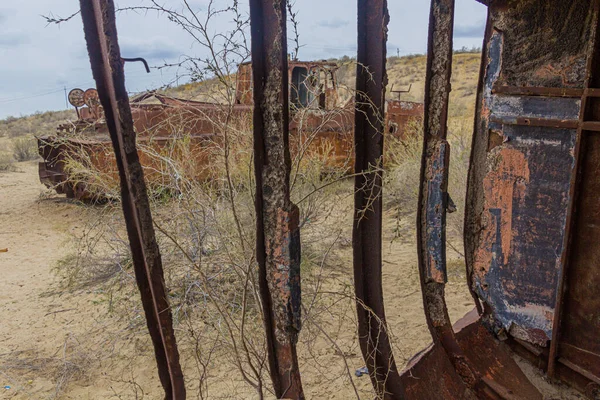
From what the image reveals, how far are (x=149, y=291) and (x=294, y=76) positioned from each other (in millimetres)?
7537

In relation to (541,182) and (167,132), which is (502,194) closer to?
(541,182)

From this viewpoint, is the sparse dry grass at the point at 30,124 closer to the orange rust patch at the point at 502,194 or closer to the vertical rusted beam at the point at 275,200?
the orange rust patch at the point at 502,194

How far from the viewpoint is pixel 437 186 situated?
200cm

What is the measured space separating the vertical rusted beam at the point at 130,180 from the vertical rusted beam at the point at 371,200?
80 cm

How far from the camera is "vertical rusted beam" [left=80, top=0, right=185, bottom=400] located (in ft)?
4.01

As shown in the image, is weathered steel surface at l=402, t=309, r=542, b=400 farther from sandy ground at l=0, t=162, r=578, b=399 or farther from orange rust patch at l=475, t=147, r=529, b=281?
orange rust patch at l=475, t=147, r=529, b=281

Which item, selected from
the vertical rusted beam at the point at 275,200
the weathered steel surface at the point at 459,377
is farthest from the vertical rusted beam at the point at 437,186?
the vertical rusted beam at the point at 275,200

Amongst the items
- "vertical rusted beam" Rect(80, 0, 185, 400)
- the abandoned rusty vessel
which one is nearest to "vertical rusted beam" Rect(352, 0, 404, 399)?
"vertical rusted beam" Rect(80, 0, 185, 400)

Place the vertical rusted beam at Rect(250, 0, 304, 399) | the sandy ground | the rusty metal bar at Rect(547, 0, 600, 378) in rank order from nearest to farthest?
the vertical rusted beam at Rect(250, 0, 304, 399)
the rusty metal bar at Rect(547, 0, 600, 378)
the sandy ground

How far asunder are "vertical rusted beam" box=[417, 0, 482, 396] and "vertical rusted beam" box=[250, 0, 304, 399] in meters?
0.75

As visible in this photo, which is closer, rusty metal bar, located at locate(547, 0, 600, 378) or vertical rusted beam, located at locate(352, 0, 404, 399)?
vertical rusted beam, located at locate(352, 0, 404, 399)

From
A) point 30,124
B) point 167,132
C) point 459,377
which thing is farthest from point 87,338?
point 30,124

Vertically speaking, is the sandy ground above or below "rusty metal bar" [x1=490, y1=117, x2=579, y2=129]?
below

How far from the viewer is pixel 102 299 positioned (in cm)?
497
